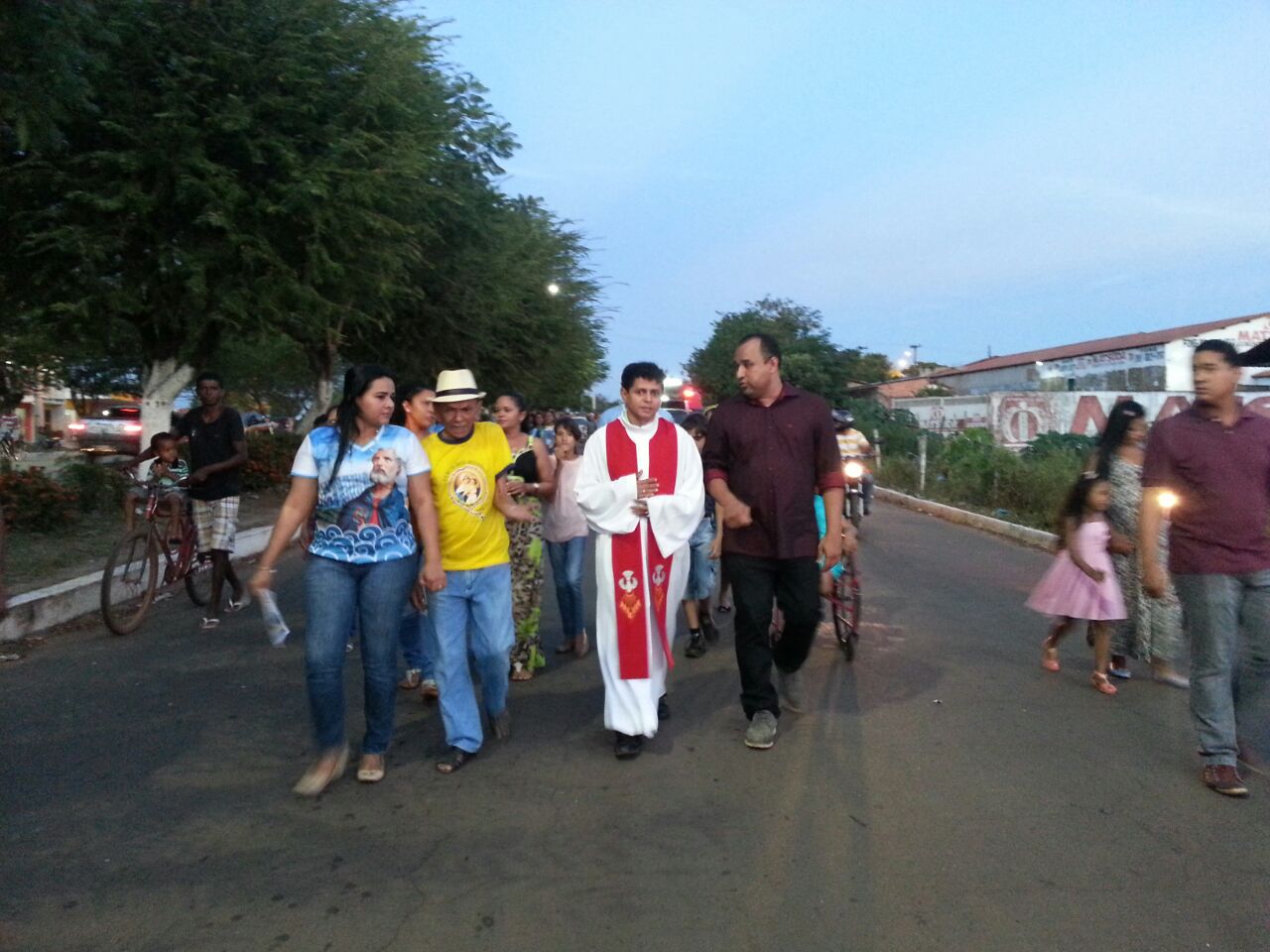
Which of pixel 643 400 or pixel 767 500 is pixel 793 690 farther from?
pixel 643 400

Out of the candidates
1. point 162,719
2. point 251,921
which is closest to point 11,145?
point 162,719

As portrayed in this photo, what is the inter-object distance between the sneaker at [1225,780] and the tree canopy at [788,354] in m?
39.2

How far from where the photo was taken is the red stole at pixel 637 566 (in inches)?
214

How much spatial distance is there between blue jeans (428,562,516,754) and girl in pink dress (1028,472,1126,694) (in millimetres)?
3561

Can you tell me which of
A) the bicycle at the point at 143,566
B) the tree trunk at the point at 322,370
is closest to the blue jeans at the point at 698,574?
the bicycle at the point at 143,566

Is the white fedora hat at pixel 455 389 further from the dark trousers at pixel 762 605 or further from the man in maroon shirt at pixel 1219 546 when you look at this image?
the man in maroon shirt at pixel 1219 546

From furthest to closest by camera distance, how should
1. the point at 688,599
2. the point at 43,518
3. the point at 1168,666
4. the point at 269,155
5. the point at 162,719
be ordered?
1. the point at 269,155
2. the point at 43,518
3. the point at 688,599
4. the point at 1168,666
5. the point at 162,719

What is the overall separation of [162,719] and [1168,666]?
19.6 ft

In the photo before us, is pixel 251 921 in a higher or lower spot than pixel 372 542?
lower

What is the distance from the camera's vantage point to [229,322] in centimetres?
1341

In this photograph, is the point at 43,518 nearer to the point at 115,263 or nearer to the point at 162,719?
the point at 115,263

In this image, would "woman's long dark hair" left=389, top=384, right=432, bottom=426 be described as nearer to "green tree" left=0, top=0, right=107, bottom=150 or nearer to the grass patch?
the grass patch

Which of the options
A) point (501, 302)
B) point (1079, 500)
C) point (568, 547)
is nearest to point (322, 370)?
point (501, 302)

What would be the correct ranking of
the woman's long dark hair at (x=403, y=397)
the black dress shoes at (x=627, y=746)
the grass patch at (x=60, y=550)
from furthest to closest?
the grass patch at (x=60, y=550) → the woman's long dark hair at (x=403, y=397) → the black dress shoes at (x=627, y=746)
